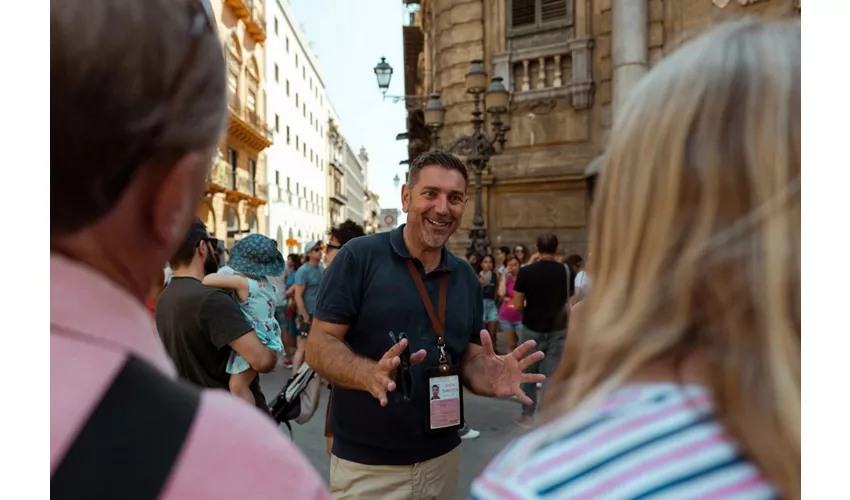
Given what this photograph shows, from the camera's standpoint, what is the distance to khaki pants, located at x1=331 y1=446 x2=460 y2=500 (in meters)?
2.14

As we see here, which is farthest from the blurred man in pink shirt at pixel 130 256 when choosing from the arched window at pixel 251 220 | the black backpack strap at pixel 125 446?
the arched window at pixel 251 220

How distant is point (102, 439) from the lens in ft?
1.76

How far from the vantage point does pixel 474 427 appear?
520 centimetres

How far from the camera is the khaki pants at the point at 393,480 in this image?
2143 mm

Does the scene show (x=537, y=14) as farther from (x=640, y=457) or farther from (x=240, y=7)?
(x=640, y=457)

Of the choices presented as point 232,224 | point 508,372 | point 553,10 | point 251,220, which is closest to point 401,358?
point 508,372

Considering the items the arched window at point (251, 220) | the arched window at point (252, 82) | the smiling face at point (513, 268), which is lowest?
the smiling face at point (513, 268)

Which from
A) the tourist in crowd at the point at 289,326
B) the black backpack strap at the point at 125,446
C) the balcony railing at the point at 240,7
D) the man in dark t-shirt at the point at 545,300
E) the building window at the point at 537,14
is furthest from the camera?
the building window at the point at 537,14

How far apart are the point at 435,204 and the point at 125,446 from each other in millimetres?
1921

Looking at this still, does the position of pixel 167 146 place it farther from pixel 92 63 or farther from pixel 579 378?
pixel 579 378

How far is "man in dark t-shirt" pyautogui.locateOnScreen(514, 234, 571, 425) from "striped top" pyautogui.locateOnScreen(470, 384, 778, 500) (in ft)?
15.3

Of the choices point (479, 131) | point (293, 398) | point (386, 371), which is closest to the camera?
point (386, 371)

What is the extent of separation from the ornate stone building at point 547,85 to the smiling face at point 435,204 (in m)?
8.08

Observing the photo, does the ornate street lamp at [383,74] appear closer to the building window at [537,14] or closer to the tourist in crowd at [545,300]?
the building window at [537,14]
